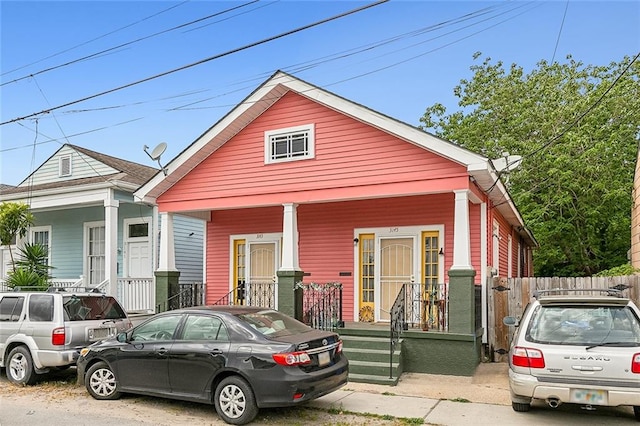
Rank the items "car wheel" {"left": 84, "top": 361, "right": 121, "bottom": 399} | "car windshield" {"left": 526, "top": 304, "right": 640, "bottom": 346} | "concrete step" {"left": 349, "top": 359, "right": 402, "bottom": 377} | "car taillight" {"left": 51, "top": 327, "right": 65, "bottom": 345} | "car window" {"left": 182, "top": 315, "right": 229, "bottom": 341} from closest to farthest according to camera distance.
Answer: "car windshield" {"left": 526, "top": 304, "right": 640, "bottom": 346}, "car window" {"left": 182, "top": 315, "right": 229, "bottom": 341}, "car wheel" {"left": 84, "top": 361, "right": 121, "bottom": 399}, "car taillight" {"left": 51, "top": 327, "right": 65, "bottom": 345}, "concrete step" {"left": 349, "top": 359, "right": 402, "bottom": 377}

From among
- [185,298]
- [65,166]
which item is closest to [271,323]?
[185,298]

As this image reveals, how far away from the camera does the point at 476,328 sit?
1000 cm

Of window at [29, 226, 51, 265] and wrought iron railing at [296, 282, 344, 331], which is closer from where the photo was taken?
wrought iron railing at [296, 282, 344, 331]

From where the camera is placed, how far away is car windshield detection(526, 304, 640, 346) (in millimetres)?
6134

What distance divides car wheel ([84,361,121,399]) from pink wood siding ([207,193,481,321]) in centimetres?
607

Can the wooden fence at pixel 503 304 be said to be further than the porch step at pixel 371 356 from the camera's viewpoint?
Yes

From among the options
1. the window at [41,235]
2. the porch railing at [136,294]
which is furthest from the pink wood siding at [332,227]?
the window at [41,235]

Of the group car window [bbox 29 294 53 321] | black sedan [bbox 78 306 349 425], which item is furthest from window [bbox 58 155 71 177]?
black sedan [bbox 78 306 349 425]

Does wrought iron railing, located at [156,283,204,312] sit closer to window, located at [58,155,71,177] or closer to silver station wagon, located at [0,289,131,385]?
silver station wagon, located at [0,289,131,385]

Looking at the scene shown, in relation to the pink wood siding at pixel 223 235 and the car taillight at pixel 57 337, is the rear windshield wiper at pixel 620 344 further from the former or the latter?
the pink wood siding at pixel 223 235

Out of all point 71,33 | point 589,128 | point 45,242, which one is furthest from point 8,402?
point 589,128

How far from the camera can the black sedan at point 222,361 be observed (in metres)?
6.45

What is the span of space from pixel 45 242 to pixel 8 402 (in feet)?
39.4

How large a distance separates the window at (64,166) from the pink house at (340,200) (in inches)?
207
